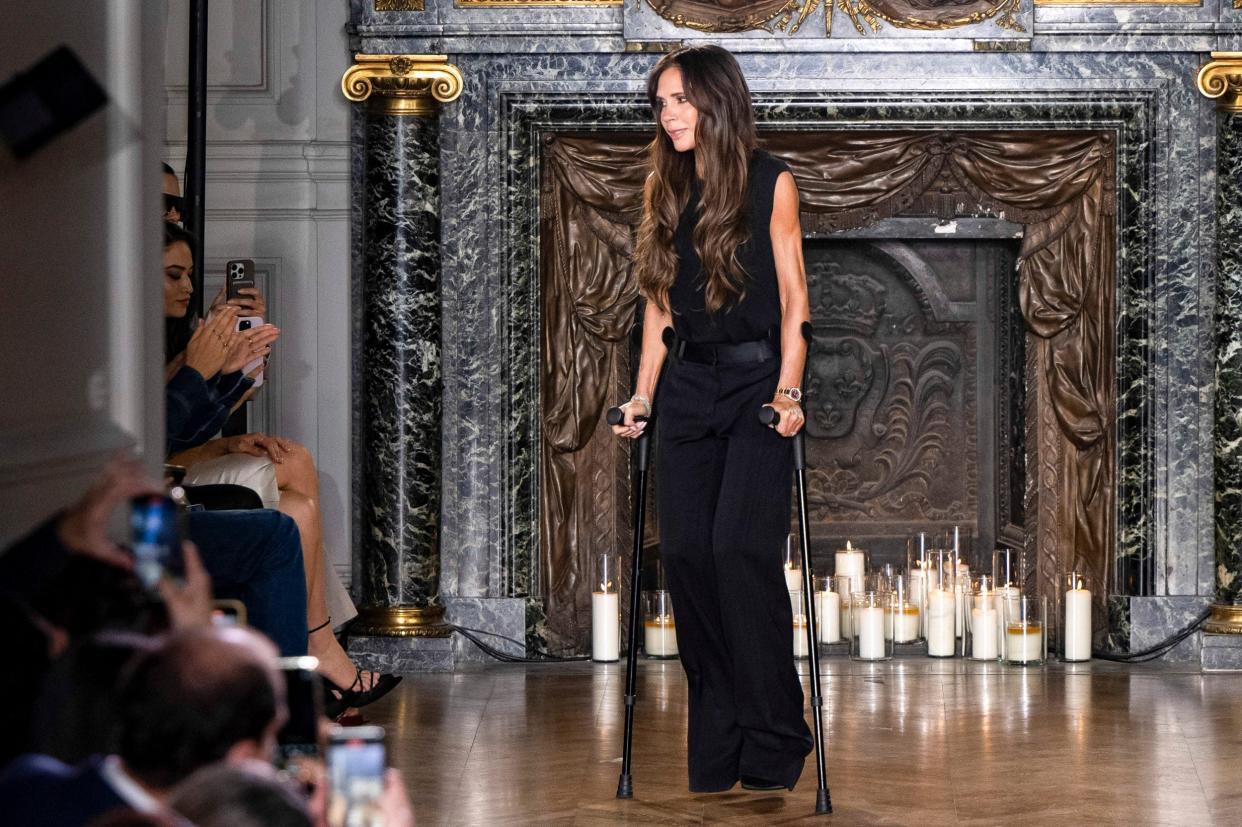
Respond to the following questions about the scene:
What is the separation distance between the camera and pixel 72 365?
3.95 feet

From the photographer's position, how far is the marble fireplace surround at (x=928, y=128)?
19.4 feet

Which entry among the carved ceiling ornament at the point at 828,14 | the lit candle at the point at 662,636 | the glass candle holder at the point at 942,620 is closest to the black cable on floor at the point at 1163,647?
the glass candle holder at the point at 942,620

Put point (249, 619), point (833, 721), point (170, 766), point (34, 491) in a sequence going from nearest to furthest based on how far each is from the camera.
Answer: point (170, 766)
point (34, 491)
point (249, 619)
point (833, 721)

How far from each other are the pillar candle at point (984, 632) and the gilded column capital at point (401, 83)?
2635 millimetres

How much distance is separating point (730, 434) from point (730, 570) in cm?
31

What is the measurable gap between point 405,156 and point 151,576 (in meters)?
4.76

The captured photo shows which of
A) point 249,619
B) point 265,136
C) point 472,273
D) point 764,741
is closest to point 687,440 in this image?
point 764,741

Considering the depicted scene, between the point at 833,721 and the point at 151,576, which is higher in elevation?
the point at 151,576

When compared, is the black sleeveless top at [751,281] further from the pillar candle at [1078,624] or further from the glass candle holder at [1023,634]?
the pillar candle at [1078,624]

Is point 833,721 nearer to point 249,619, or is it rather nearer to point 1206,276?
point 249,619

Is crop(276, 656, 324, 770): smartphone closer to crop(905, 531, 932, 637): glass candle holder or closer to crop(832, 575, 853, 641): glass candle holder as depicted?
crop(832, 575, 853, 641): glass candle holder

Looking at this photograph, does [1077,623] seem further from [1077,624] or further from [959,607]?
[959,607]

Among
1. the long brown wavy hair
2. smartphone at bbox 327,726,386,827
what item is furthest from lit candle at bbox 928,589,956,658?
smartphone at bbox 327,726,386,827

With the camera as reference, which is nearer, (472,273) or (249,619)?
(249,619)
